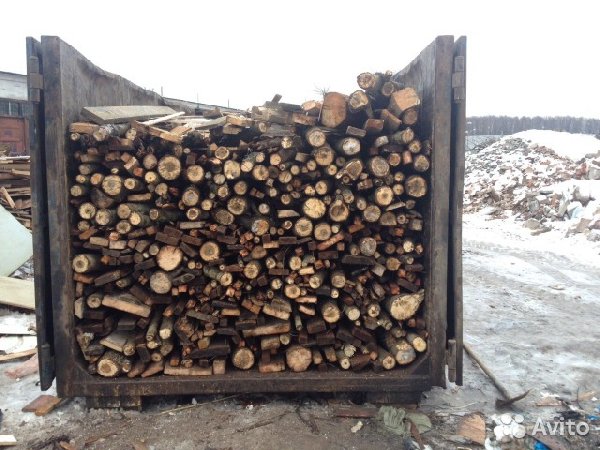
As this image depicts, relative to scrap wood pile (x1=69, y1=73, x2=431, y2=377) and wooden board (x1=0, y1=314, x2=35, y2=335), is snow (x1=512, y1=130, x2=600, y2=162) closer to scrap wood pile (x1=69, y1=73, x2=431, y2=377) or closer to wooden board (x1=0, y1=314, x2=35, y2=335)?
scrap wood pile (x1=69, y1=73, x2=431, y2=377)

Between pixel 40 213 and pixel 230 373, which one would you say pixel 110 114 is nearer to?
pixel 40 213

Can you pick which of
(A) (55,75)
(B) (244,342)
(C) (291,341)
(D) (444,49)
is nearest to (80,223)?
(A) (55,75)

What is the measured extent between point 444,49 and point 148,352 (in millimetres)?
3612

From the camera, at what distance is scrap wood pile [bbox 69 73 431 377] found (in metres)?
3.77

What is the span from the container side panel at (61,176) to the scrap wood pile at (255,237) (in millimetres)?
95

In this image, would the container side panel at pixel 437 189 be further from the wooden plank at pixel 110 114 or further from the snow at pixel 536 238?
the snow at pixel 536 238

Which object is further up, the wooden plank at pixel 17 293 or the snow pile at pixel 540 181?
the snow pile at pixel 540 181

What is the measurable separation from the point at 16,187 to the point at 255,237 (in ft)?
29.8

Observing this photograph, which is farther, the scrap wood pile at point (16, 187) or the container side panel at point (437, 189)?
the scrap wood pile at point (16, 187)

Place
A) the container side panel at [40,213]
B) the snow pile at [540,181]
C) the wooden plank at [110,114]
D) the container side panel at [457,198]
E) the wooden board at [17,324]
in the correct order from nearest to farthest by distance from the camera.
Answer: the container side panel at [40,213], the container side panel at [457,198], the wooden plank at [110,114], the wooden board at [17,324], the snow pile at [540,181]

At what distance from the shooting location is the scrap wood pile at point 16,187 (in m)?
9.76

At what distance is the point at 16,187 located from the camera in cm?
1037

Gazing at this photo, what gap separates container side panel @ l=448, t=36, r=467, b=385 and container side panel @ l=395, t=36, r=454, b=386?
7 centimetres

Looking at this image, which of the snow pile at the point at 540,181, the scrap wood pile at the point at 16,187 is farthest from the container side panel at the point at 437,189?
the snow pile at the point at 540,181
